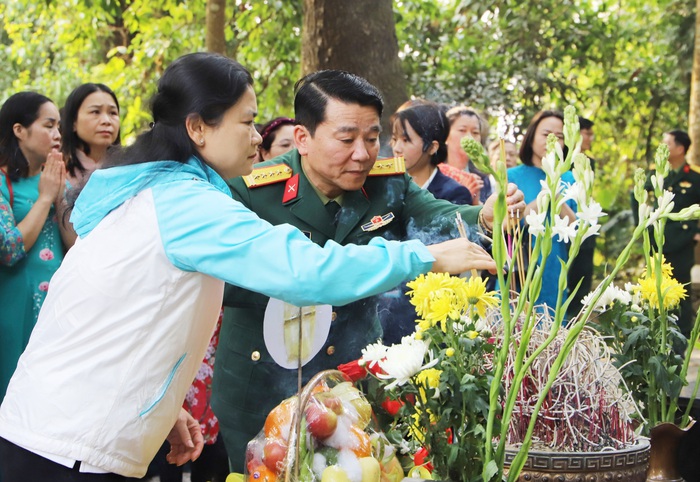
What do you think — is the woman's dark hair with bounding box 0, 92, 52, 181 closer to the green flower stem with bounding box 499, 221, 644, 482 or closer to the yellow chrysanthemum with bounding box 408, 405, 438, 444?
the yellow chrysanthemum with bounding box 408, 405, 438, 444

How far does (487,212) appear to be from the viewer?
2.57 metres

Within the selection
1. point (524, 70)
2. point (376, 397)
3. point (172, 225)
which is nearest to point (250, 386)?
point (376, 397)

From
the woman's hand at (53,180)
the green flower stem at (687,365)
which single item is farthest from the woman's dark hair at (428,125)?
the green flower stem at (687,365)

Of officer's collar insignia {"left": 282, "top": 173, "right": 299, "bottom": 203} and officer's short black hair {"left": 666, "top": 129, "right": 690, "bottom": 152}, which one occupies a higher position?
officer's collar insignia {"left": 282, "top": 173, "right": 299, "bottom": 203}

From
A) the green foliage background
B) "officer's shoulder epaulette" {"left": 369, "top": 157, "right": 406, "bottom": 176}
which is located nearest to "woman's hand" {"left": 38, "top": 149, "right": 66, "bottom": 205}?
"officer's shoulder epaulette" {"left": 369, "top": 157, "right": 406, "bottom": 176}

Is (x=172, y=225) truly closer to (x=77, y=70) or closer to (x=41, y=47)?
(x=77, y=70)

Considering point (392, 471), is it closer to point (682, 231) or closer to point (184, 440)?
point (184, 440)

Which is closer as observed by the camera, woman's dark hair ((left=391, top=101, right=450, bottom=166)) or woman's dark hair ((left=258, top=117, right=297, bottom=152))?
woman's dark hair ((left=391, top=101, right=450, bottom=166))

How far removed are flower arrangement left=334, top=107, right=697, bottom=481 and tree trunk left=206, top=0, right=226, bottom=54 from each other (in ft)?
16.1

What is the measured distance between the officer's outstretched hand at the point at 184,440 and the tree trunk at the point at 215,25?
4.48 m

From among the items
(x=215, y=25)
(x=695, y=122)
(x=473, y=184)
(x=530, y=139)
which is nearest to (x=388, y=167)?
(x=473, y=184)

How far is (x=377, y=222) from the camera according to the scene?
2.86 meters

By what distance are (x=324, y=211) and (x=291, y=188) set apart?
127 mm

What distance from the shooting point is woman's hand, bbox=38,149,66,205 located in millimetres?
3820
